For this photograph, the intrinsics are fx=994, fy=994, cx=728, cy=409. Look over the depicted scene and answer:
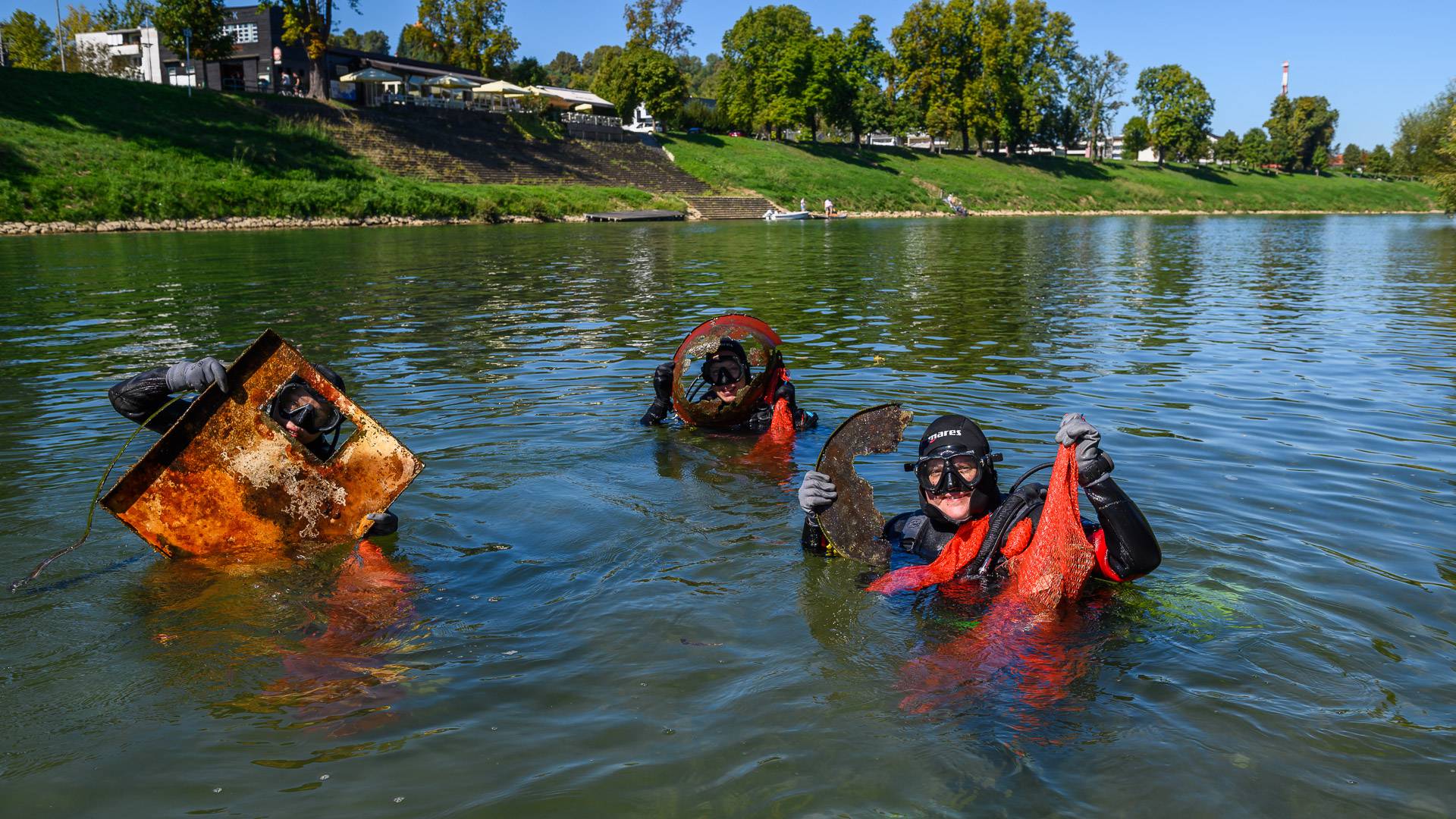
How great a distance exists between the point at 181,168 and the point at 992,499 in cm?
4653

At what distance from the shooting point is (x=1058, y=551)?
17.8ft

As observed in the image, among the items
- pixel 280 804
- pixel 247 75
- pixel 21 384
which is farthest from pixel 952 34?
pixel 280 804

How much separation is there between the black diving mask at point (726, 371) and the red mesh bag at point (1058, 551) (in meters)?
4.59

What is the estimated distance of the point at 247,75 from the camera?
71500mm

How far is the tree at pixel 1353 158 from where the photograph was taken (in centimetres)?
14300

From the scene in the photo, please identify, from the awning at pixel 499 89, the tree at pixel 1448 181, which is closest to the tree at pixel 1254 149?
the tree at pixel 1448 181

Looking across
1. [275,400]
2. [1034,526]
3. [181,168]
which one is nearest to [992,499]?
[1034,526]

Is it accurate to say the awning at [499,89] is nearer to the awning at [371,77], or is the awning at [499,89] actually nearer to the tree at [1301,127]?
the awning at [371,77]

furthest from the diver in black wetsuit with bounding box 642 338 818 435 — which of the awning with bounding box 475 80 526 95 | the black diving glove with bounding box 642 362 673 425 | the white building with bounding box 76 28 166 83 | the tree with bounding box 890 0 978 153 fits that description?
the tree with bounding box 890 0 978 153

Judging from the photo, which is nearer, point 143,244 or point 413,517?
point 413,517

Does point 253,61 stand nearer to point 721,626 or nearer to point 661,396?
point 661,396

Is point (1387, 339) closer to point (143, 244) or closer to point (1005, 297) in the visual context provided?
point (1005, 297)

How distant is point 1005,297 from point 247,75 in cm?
6740

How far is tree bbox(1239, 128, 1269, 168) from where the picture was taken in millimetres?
119688
